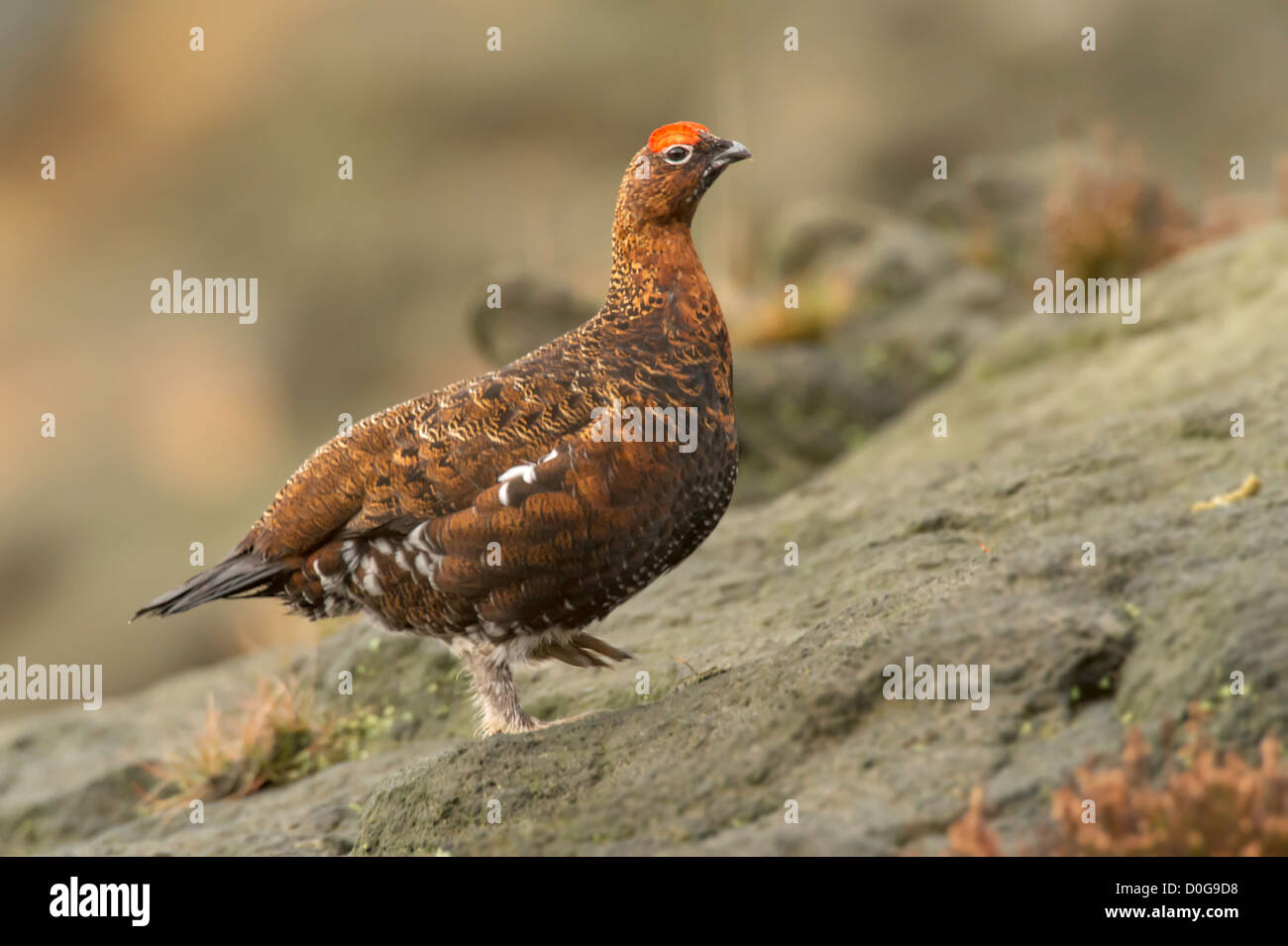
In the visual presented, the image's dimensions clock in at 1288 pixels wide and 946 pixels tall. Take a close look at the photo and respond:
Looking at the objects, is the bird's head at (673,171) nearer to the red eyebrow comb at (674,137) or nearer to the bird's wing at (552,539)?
the red eyebrow comb at (674,137)

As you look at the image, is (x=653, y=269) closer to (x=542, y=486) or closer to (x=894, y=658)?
(x=542, y=486)

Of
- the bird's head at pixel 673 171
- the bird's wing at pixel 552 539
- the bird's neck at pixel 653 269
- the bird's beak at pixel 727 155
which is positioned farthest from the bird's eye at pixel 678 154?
the bird's wing at pixel 552 539

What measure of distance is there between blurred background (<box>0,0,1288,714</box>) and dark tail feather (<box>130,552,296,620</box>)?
10257 mm

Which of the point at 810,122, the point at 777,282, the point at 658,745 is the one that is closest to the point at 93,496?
the point at 777,282

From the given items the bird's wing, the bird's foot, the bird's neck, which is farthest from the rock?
the bird's neck

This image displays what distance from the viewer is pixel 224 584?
486 centimetres

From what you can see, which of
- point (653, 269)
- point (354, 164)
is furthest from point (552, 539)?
point (354, 164)

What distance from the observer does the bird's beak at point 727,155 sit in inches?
194

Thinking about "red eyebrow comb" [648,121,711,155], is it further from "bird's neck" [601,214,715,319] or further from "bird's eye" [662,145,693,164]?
"bird's neck" [601,214,715,319]

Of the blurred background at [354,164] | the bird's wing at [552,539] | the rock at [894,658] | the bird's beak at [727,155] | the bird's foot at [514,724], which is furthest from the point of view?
the blurred background at [354,164]

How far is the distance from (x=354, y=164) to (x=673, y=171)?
15.6m

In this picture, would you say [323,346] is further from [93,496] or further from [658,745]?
[658,745]

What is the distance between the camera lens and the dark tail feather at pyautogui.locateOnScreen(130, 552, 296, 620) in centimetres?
484

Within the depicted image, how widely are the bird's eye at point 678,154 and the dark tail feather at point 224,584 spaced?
2205 millimetres
